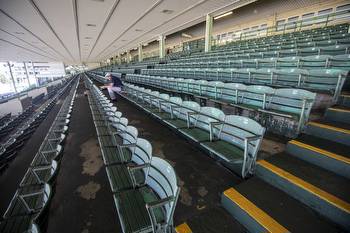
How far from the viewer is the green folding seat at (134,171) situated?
175 centimetres

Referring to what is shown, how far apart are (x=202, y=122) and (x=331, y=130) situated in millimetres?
1646

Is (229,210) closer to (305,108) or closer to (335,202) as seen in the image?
(335,202)

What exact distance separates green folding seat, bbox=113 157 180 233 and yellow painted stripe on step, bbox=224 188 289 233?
2.09 feet

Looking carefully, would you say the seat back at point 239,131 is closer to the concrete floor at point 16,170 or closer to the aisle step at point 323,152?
the aisle step at point 323,152

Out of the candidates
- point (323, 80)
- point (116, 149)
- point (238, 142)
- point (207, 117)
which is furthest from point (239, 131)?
point (323, 80)

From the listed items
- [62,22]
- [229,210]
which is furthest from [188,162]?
[62,22]

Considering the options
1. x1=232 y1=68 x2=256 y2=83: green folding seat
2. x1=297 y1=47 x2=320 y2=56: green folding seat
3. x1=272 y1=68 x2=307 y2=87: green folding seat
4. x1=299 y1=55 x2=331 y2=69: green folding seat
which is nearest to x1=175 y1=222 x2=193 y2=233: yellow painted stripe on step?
x1=272 y1=68 x2=307 y2=87: green folding seat

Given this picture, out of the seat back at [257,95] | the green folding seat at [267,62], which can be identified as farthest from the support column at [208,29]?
the seat back at [257,95]

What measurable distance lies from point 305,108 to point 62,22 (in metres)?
9.05

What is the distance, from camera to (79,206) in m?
1.99

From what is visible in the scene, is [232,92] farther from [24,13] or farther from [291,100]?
[24,13]

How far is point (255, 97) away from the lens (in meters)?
3.33

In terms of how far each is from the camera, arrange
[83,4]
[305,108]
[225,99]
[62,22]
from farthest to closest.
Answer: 1. [62,22]
2. [83,4]
3. [225,99]
4. [305,108]

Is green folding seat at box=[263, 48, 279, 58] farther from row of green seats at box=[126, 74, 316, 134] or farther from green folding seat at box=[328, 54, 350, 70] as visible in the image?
row of green seats at box=[126, 74, 316, 134]
